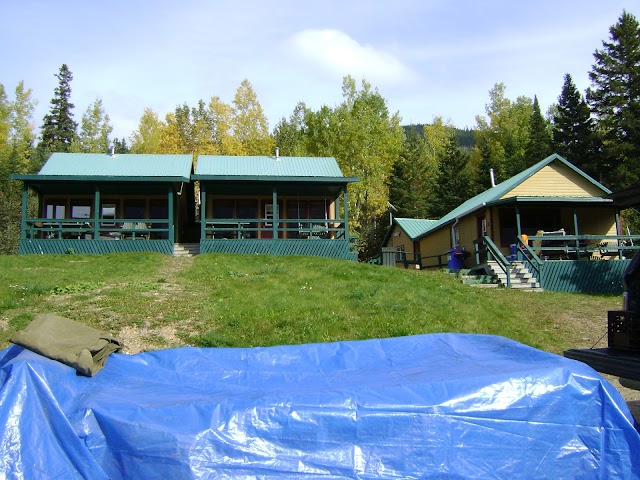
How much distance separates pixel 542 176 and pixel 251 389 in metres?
21.7

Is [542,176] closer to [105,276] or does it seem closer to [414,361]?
[105,276]

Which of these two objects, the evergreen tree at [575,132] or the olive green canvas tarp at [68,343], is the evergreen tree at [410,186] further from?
the olive green canvas tarp at [68,343]

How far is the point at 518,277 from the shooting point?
18.8 m

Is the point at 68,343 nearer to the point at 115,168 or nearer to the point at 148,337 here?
the point at 148,337

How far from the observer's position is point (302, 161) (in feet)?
82.2

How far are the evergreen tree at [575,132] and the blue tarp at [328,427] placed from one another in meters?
40.0

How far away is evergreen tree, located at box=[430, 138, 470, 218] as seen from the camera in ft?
153

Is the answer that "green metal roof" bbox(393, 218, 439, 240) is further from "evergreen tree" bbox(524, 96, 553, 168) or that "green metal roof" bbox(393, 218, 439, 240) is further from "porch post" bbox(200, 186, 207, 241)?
"evergreen tree" bbox(524, 96, 553, 168)

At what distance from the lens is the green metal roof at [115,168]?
21672 millimetres

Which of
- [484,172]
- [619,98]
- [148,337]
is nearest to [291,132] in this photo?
[484,172]

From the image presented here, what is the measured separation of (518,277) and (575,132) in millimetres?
27829

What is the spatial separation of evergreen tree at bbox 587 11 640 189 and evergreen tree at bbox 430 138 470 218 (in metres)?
11.1

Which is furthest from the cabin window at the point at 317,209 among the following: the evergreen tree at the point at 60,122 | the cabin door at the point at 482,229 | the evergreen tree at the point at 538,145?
the evergreen tree at the point at 60,122

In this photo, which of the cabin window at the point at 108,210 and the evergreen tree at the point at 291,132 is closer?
the cabin window at the point at 108,210
